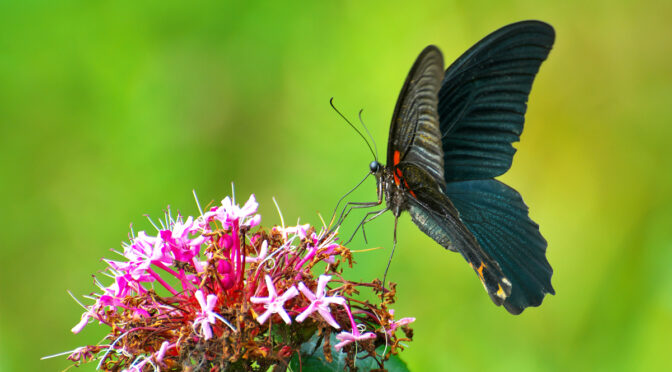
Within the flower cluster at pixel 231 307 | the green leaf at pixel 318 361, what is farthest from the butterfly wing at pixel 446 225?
the green leaf at pixel 318 361

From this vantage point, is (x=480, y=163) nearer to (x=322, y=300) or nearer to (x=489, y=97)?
(x=489, y=97)

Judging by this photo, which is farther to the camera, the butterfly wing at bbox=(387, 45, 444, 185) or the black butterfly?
the black butterfly

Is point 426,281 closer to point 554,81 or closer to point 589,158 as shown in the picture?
point 589,158

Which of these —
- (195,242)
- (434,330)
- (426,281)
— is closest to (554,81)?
(426,281)

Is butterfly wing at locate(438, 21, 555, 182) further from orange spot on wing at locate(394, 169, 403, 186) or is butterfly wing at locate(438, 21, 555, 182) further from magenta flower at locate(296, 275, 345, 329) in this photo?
magenta flower at locate(296, 275, 345, 329)

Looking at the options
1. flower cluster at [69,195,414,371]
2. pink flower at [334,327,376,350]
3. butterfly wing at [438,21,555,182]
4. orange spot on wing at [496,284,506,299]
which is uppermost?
butterfly wing at [438,21,555,182]

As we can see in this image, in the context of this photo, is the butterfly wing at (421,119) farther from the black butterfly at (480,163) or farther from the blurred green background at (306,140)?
the blurred green background at (306,140)

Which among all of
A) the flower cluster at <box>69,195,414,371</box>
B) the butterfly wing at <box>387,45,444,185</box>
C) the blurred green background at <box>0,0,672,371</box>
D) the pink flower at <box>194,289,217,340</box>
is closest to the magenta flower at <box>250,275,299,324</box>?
the flower cluster at <box>69,195,414,371</box>

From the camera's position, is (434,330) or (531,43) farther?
(434,330)
